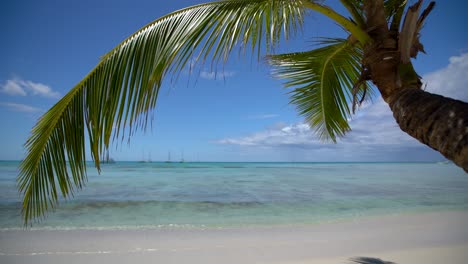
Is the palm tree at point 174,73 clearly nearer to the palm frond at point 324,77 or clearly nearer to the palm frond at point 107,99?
the palm frond at point 107,99

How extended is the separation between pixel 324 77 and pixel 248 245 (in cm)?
346

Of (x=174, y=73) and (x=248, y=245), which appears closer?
(x=174, y=73)

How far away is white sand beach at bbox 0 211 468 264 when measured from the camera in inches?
182

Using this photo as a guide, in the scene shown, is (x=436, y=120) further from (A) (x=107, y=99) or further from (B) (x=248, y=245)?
(B) (x=248, y=245)

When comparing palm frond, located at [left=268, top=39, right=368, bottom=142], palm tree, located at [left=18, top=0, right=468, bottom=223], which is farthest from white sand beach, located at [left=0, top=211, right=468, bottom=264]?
palm tree, located at [left=18, top=0, right=468, bottom=223]

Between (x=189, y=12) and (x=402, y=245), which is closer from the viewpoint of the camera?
(x=189, y=12)

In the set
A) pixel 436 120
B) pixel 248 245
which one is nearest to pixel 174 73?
pixel 436 120

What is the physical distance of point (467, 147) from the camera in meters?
1.31

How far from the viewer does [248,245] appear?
207 inches

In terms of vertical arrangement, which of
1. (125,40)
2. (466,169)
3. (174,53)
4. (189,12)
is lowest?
(466,169)

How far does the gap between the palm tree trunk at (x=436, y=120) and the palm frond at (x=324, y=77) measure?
4.91ft

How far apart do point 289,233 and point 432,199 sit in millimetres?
8869

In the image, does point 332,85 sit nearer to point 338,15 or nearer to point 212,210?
point 338,15

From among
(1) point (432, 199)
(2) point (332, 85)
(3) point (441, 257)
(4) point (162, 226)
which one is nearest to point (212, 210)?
(4) point (162, 226)
